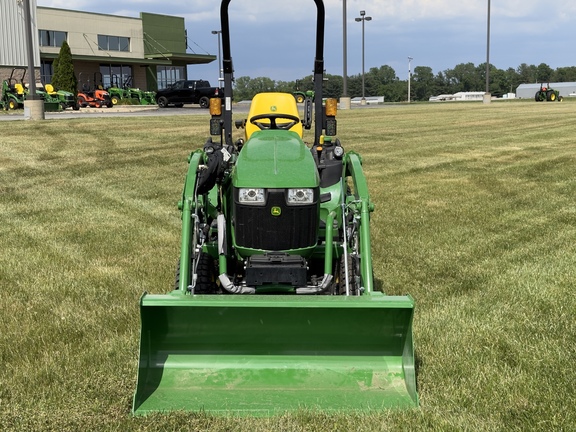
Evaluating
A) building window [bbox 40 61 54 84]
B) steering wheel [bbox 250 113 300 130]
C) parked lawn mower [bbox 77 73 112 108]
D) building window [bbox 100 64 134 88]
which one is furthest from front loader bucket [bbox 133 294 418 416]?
building window [bbox 100 64 134 88]

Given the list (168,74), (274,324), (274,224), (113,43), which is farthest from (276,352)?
(168,74)

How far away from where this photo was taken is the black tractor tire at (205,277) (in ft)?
13.3

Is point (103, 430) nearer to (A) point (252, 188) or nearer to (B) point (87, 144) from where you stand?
(A) point (252, 188)

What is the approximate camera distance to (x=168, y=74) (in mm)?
54219

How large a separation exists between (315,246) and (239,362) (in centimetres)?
82

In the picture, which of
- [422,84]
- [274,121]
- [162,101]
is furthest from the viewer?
[422,84]

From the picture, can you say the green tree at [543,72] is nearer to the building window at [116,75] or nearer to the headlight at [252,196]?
the building window at [116,75]

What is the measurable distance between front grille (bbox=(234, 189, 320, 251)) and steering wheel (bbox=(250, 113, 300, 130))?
1.06 m

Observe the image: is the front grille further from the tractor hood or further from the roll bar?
the roll bar

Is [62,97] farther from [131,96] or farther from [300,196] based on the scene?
[300,196]

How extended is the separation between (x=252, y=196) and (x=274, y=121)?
117cm

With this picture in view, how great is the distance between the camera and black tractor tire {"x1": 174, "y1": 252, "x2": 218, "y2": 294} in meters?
4.05

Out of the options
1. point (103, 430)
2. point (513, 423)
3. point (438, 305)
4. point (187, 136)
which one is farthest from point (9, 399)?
point (187, 136)

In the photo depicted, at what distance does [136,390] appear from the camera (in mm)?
3041
